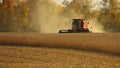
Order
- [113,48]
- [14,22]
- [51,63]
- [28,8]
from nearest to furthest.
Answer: [51,63] → [113,48] → [14,22] → [28,8]

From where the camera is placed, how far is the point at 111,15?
7962 cm

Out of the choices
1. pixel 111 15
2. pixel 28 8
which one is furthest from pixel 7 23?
pixel 111 15

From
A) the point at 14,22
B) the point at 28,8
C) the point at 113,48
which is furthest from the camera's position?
the point at 28,8

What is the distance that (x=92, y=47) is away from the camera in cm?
2334

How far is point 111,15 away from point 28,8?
1752 centimetres

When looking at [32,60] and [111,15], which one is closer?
[32,60]

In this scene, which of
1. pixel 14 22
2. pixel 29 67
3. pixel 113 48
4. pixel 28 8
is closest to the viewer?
pixel 29 67

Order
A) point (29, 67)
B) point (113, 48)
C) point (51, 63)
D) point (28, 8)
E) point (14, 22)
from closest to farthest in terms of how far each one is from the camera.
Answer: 1. point (29, 67)
2. point (51, 63)
3. point (113, 48)
4. point (14, 22)
5. point (28, 8)

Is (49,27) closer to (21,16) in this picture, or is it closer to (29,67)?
(21,16)

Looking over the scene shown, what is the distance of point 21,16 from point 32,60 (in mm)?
56215

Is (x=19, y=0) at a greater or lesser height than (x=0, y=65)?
greater

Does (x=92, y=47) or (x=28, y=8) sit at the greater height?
(x=28, y=8)

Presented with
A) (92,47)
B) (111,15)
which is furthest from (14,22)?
(92,47)

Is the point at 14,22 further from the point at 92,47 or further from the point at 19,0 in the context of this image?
the point at 92,47
